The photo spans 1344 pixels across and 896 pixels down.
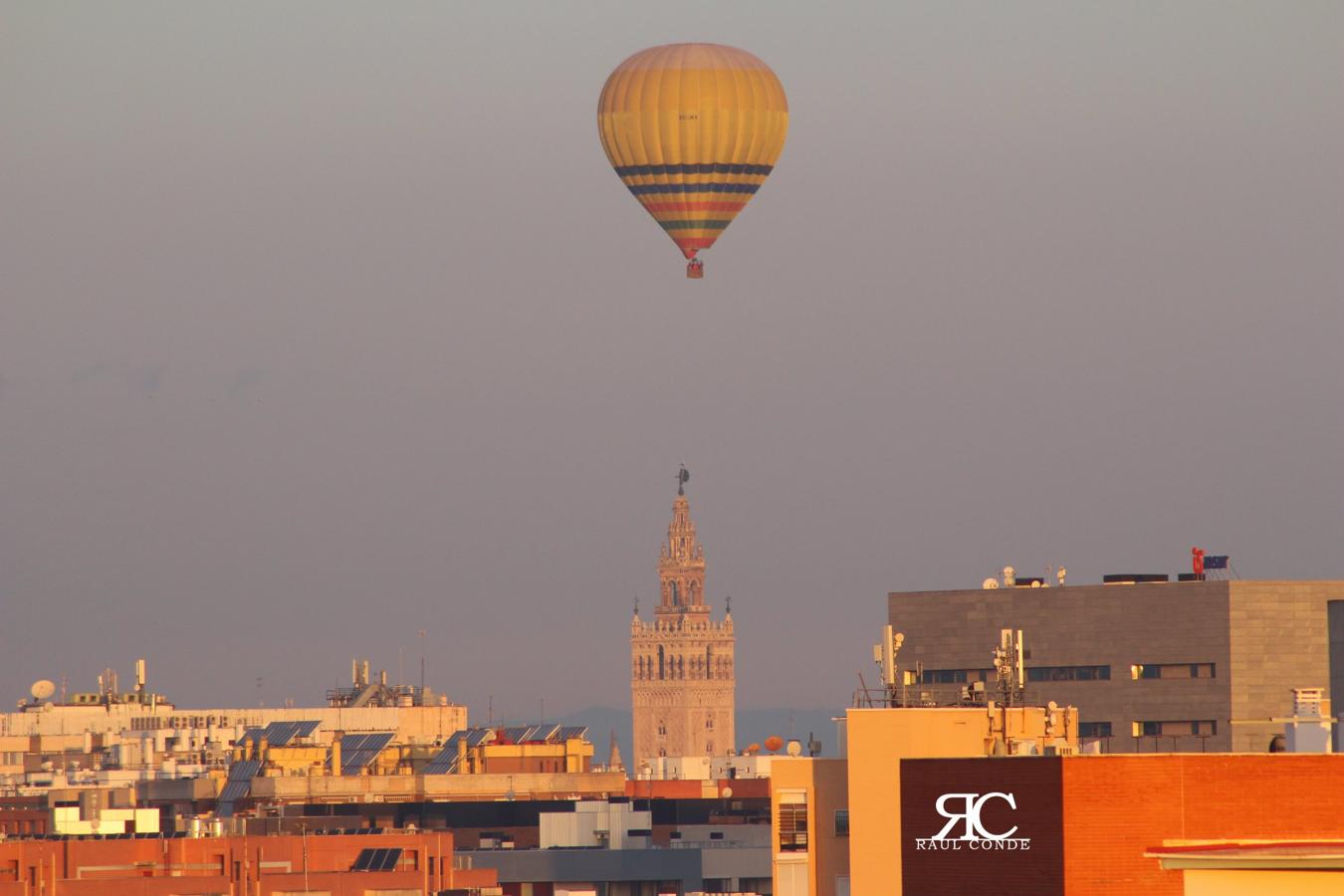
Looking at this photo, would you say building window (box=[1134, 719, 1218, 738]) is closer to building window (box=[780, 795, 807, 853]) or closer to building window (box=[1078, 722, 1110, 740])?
building window (box=[1078, 722, 1110, 740])

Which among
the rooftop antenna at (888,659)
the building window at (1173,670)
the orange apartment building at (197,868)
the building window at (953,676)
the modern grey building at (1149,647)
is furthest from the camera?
the building window at (953,676)

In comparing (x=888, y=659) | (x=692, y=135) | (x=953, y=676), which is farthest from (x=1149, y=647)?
(x=888, y=659)

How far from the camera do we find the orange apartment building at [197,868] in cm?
11056

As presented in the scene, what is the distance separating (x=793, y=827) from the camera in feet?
237

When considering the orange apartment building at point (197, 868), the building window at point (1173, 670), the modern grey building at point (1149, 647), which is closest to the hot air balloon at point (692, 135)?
the modern grey building at point (1149, 647)

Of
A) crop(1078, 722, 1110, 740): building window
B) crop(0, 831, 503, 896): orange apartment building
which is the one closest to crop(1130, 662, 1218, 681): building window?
crop(1078, 722, 1110, 740): building window

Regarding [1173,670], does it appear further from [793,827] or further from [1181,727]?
[793,827]

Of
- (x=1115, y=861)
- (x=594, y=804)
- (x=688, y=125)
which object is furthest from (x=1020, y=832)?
(x=594, y=804)

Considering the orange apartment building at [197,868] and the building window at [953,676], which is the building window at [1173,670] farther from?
the orange apartment building at [197,868]

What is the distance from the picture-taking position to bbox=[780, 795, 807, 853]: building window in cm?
7200

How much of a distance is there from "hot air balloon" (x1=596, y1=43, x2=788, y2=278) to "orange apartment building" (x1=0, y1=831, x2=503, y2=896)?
35.8 metres

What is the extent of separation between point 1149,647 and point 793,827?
256ft

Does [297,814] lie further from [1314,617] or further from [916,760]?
[916,760]

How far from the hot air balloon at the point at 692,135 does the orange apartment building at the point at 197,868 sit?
35.8m
